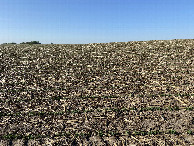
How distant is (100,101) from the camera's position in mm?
9867

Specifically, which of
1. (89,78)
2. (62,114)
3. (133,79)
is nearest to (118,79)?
(133,79)

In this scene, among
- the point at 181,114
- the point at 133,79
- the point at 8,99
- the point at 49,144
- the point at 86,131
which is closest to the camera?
the point at 49,144

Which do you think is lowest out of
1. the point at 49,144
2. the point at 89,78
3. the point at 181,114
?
the point at 49,144

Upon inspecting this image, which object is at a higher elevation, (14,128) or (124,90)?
(124,90)

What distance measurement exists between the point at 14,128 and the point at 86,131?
2809 millimetres

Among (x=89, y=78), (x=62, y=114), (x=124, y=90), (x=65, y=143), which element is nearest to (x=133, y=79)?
(x=124, y=90)

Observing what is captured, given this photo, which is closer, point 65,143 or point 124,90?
point 65,143

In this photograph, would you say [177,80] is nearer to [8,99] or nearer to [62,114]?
[62,114]

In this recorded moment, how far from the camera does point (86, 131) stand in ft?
24.2

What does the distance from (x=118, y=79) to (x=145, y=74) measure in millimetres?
2007

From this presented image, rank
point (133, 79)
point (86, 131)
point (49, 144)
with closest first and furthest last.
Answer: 1. point (49, 144)
2. point (86, 131)
3. point (133, 79)

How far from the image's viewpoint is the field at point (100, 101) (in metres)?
7.10

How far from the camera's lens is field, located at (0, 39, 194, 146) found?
7098mm

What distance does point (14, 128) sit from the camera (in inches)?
308
